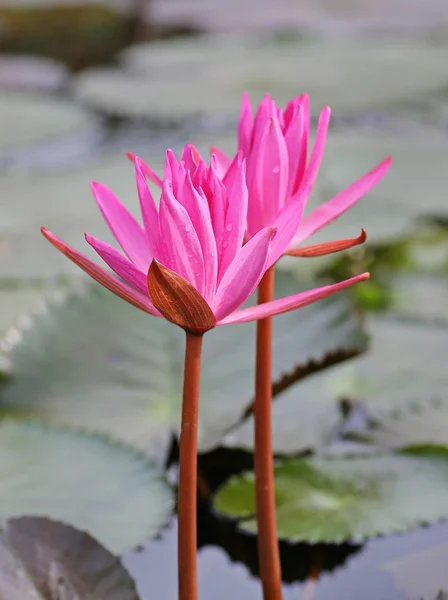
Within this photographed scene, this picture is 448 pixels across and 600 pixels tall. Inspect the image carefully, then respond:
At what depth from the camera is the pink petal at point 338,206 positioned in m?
0.52

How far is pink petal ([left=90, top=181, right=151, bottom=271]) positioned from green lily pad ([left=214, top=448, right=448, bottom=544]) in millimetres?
343

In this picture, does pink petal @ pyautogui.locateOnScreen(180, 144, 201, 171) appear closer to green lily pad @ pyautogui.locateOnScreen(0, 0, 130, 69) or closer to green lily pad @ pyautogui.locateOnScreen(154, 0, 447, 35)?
green lily pad @ pyautogui.locateOnScreen(0, 0, 130, 69)

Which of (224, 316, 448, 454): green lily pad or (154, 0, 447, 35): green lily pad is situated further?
(154, 0, 447, 35): green lily pad

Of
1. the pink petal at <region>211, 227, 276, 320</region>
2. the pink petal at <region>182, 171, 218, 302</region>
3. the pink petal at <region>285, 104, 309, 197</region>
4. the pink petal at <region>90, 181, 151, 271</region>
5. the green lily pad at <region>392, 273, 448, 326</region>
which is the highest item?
the green lily pad at <region>392, 273, 448, 326</region>

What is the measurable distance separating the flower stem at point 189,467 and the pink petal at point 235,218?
0.05m

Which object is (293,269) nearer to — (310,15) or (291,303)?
(291,303)

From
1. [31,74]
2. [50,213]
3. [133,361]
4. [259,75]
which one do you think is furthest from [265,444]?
[31,74]

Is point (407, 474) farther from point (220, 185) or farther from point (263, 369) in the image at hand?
point (220, 185)

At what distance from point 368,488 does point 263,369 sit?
0.31 metres

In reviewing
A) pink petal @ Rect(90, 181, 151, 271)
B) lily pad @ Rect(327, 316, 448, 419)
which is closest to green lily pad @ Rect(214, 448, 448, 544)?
lily pad @ Rect(327, 316, 448, 419)

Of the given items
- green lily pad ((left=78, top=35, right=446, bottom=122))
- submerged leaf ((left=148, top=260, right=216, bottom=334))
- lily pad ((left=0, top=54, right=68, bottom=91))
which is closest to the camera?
submerged leaf ((left=148, top=260, right=216, bottom=334))

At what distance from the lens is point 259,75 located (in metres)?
2.36

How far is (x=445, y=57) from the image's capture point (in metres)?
2.56

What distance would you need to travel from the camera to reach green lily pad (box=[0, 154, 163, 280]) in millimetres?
1267
